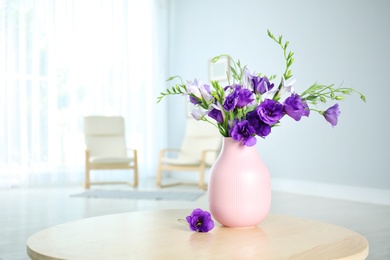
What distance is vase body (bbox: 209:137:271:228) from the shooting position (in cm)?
149

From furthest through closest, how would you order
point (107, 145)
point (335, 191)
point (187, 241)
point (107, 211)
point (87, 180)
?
1. point (107, 145)
2. point (87, 180)
3. point (335, 191)
4. point (107, 211)
5. point (187, 241)

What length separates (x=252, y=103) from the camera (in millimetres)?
1509

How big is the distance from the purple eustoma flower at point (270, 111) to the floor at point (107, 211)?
1315mm

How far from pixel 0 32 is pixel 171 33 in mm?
2456

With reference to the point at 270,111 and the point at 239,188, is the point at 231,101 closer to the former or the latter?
the point at 270,111

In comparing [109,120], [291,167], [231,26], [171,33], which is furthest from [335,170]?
[171,33]

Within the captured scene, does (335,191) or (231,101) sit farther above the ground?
(231,101)

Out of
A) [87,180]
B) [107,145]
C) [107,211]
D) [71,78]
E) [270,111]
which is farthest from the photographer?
[71,78]

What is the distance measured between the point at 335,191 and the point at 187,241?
374 cm

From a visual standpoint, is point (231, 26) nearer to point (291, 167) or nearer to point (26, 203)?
point (291, 167)

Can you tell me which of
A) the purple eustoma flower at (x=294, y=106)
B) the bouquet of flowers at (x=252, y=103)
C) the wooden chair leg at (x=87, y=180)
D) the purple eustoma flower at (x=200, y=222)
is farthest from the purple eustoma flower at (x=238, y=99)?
the wooden chair leg at (x=87, y=180)

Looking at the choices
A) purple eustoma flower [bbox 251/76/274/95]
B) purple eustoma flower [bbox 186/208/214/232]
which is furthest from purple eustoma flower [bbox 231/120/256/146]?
purple eustoma flower [bbox 186/208/214/232]

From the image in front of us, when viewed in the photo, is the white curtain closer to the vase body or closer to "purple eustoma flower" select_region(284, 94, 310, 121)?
the vase body

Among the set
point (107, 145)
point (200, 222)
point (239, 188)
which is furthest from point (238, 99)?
point (107, 145)
